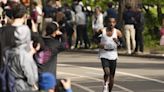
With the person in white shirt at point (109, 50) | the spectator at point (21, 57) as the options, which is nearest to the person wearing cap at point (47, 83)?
the spectator at point (21, 57)

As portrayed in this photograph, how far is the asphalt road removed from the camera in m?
16.3

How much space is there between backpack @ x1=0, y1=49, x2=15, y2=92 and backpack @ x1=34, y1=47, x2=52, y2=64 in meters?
0.95

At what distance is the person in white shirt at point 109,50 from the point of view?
13.8 meters

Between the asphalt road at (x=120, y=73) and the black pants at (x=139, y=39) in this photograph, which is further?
the black pants at (x=139, y=39)

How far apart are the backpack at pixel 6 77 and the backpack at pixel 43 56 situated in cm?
95

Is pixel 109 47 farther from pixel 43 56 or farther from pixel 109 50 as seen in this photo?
pixel 43 56

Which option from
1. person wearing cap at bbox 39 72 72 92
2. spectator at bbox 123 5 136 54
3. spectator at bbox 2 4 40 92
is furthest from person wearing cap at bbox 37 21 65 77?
spectator at bbox 123 5 136 54

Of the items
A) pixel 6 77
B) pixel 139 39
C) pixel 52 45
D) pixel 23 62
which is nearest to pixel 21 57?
pixel 23 62

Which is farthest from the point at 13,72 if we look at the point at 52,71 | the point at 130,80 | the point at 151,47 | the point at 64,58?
the point at 151,47

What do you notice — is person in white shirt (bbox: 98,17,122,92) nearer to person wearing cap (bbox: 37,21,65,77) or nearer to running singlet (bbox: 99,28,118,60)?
running singlet (bbox: 99,28,118,60)

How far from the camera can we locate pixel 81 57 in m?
25.1

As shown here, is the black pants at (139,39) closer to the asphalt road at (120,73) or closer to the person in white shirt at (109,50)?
the asphalt road at (120,73)

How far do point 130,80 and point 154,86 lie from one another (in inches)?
55.2

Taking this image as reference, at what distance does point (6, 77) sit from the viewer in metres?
8.45
